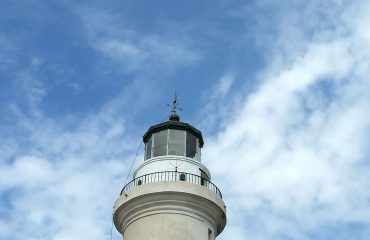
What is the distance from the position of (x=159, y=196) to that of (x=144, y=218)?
85 cm

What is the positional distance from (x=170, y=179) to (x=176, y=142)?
178 centimetres

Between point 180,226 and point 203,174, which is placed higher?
point 203,174

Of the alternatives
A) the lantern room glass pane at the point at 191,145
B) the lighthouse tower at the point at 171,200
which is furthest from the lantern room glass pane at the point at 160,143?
the lantern room glass pane at the point at 191,145

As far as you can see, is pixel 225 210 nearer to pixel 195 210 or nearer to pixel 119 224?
pixel 195 210

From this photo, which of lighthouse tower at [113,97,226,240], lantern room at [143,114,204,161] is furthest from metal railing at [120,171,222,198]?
lantern room at [143,114,204,161]

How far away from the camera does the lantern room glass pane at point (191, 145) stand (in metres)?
22.5

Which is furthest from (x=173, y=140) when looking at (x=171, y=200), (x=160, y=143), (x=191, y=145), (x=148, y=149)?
(x=171, y=200)

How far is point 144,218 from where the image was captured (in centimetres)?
2059

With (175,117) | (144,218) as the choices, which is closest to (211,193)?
(144,218)

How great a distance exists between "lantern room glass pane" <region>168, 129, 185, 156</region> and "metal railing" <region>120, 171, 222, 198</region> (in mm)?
1052

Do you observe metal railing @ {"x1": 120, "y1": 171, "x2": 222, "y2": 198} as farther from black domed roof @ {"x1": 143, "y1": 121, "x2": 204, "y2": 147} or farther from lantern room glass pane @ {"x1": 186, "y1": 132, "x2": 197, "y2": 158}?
black domed roof @ {"x1": 143, "y1": 121, "x2": 204, "y2": 147}

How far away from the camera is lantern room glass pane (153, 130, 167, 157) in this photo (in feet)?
73.3

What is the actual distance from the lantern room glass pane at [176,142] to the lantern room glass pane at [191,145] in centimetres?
17

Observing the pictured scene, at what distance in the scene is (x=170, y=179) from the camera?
21.1m
